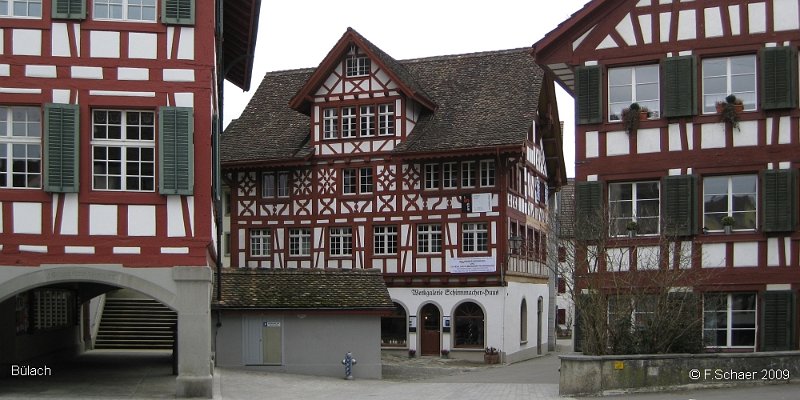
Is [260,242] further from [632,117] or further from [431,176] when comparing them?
[632,117]

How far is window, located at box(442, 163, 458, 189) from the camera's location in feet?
134

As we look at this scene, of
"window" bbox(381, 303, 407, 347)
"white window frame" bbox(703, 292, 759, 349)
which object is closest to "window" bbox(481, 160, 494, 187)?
"window" bbox(381, 303, 407, 347)

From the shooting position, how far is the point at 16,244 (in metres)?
20.1

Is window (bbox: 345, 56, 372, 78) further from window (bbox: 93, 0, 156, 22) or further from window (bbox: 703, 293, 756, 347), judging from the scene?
window (bbox: 93, 0, 156, 22)

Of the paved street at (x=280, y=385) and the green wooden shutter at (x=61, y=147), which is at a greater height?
the green wooden shutter at (x=61, y=147)

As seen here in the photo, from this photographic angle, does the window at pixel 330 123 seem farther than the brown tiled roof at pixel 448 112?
Yes

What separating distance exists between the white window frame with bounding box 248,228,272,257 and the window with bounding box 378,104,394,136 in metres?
6.48

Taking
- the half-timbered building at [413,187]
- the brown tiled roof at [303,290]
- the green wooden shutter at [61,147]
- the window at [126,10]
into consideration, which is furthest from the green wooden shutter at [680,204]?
the half-timbered building at [413,187]

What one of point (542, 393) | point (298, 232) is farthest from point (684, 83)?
point (298, 232)

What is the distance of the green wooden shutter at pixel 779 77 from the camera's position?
956 inches

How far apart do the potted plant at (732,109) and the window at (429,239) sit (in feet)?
57.5

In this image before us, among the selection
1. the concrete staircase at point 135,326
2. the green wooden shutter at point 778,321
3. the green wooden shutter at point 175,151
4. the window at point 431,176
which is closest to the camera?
the green wooden shutter at point 175,151

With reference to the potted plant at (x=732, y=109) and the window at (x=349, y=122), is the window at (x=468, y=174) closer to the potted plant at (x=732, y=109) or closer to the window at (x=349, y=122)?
the window at (x=349, y=122)
